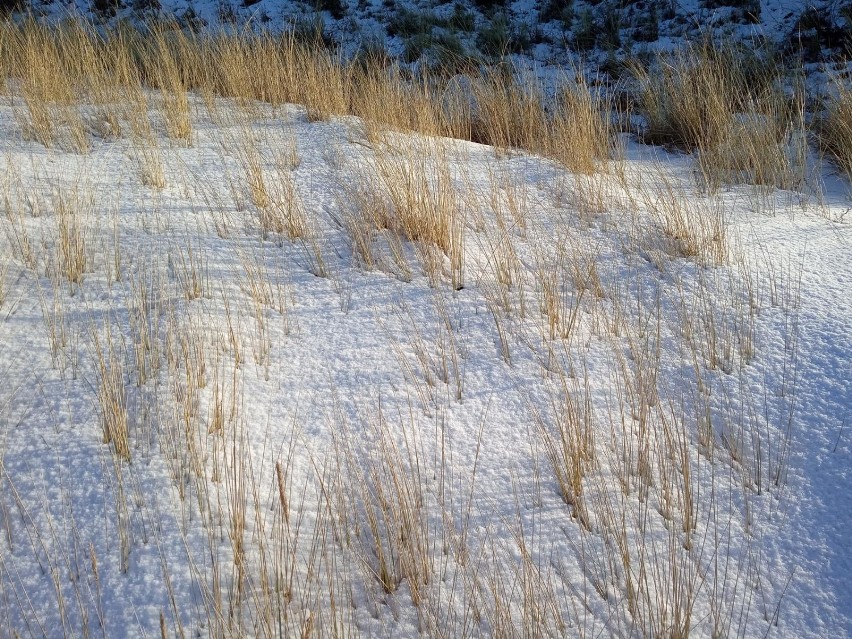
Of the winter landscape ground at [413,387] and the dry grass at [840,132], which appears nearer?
the winter landscape ground at [413,387]

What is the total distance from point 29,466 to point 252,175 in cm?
213

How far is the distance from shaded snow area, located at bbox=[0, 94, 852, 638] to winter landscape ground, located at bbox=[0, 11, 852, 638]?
11 millimetres

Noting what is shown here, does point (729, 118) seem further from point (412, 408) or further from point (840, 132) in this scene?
point (412, 408)

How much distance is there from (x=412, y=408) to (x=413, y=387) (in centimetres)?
A: 11

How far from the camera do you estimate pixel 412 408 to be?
218cm

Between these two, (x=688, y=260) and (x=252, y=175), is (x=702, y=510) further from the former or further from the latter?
(x=252, y=175)

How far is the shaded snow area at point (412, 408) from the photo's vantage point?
155cm

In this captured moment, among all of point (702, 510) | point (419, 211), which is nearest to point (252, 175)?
point (419, 211)

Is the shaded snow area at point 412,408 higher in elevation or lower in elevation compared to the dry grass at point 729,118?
lower

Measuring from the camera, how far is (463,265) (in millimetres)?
2957

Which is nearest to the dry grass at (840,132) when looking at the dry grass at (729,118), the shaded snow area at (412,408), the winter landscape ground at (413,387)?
the winter landscape ground at (413,387)

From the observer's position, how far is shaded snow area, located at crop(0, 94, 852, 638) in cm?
155

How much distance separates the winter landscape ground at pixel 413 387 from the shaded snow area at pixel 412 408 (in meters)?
0.01

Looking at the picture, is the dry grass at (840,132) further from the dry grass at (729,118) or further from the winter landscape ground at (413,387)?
the dry grass at (729,118)
